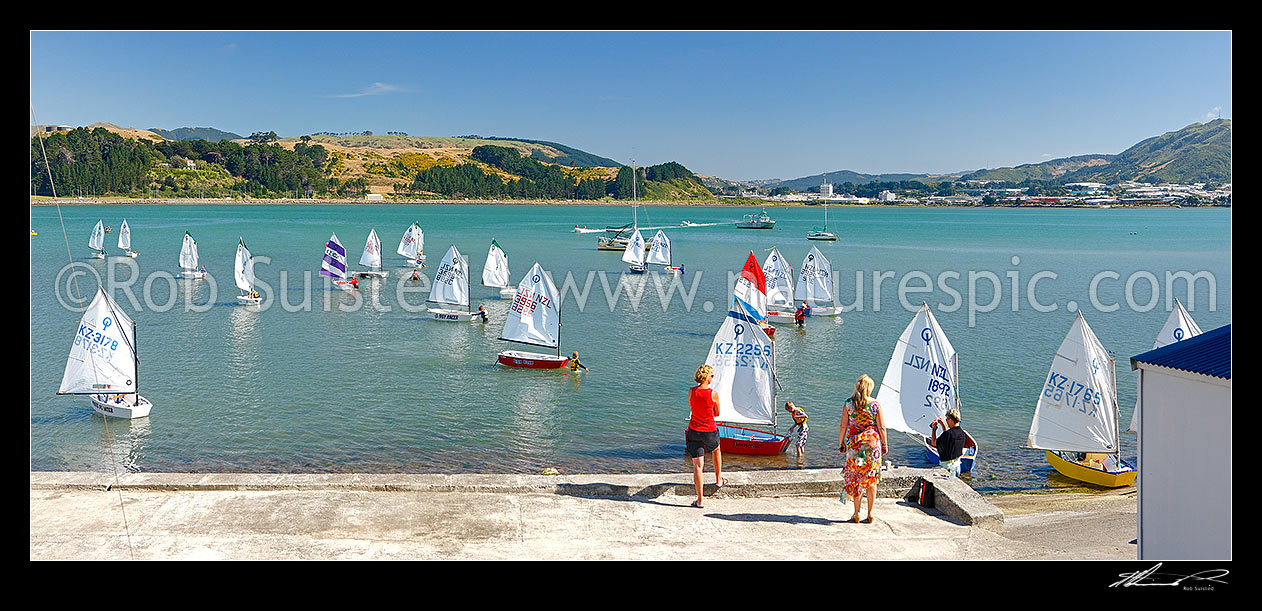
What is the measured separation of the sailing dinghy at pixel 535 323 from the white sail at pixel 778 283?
1246 centimetres

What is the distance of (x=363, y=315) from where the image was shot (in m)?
36.5

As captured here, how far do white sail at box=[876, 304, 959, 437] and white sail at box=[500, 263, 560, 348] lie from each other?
11443 mm

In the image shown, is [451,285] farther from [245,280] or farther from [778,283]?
[778,283]

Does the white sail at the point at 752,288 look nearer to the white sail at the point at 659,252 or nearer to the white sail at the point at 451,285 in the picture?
the white sail at the point at 451,285

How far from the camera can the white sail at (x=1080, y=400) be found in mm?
15320

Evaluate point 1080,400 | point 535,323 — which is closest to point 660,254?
point 535,323

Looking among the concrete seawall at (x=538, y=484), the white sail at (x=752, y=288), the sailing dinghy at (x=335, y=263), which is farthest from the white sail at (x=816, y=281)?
the concrete seawall at (x=538, y=484)

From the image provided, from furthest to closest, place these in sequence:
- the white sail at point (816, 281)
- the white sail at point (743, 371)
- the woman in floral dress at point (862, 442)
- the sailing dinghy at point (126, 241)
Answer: the sailing dinghy at point (126, 241)
the white sail at point (816, 281)
the white sail at point (743, 371)
the woman in floral dress at point (862, 442)

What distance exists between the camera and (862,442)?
8594 millimetres

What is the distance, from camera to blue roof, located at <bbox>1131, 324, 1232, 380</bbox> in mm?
6840

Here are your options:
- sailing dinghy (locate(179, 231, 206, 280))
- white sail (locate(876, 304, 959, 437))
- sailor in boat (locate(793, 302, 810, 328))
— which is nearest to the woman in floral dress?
white sail (locate(876, 304, 959, 437))

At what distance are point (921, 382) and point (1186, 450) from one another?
9.33m

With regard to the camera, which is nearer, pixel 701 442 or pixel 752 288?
pixel 701 442
